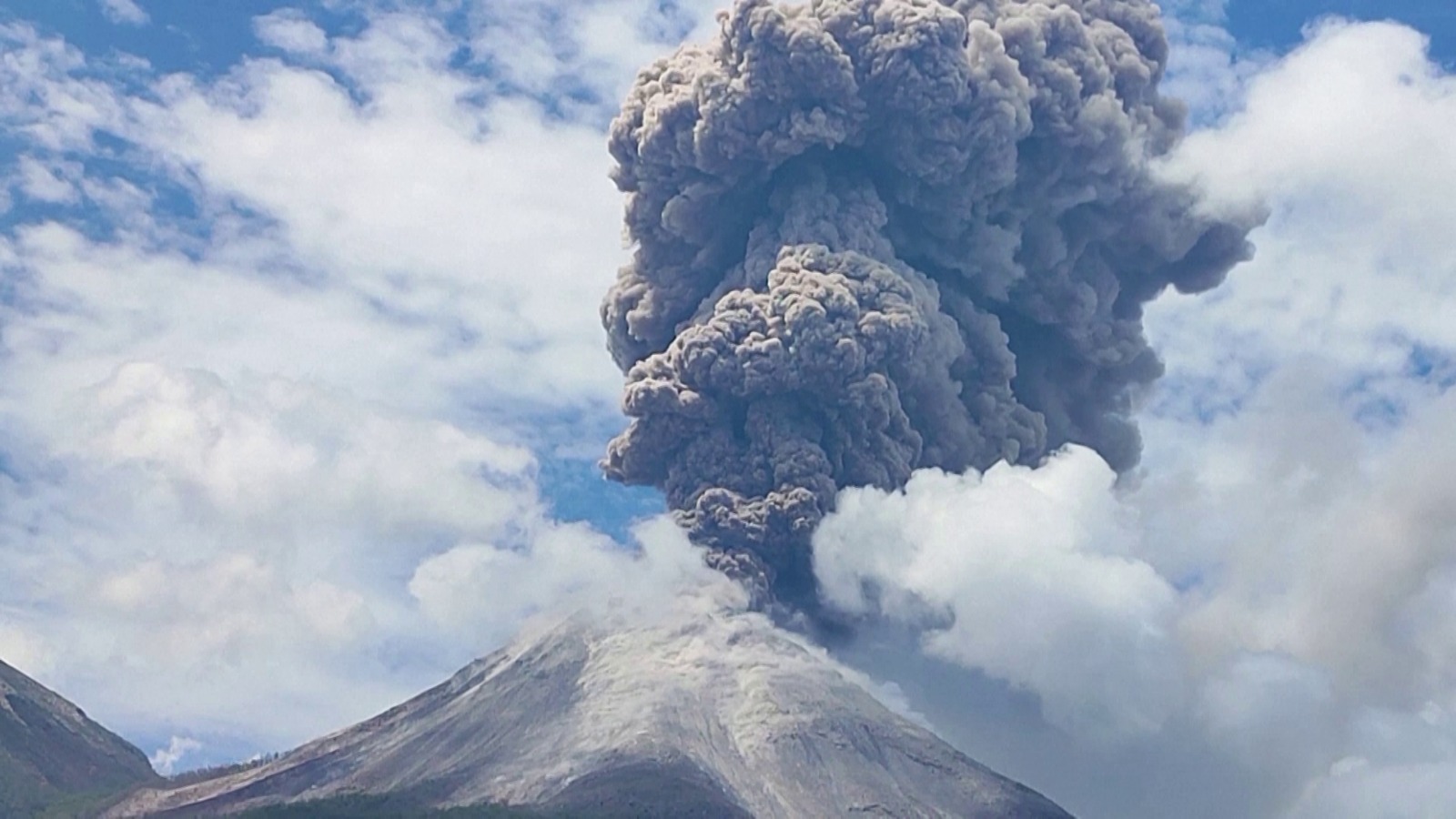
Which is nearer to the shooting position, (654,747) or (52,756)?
(654,747)

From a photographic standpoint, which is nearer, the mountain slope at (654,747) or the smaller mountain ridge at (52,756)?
the mountain slope at (654,747)

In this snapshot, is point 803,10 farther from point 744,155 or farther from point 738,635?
point 738,635

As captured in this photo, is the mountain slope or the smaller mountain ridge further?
the smaller mountain ridge

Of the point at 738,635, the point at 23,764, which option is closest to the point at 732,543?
the point at 738,635
